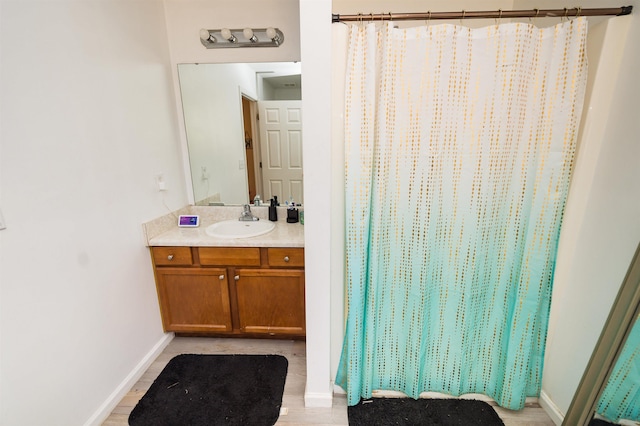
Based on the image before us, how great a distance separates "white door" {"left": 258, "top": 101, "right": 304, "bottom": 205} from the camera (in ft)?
6.32

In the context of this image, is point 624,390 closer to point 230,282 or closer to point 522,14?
point 522,14

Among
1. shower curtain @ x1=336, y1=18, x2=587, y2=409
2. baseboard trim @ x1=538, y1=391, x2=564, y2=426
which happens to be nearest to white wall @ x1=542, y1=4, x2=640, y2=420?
baseboard trim @ x1=538, y1=391, x2=564, y2=426

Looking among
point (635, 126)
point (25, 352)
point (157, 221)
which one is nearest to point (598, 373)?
point (635, 126)

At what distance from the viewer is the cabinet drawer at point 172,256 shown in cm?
171

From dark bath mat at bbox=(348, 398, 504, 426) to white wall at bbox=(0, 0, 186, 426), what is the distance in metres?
1.39

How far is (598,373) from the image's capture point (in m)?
0.95

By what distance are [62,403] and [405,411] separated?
167 cm

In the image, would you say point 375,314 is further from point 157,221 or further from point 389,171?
point 157,221

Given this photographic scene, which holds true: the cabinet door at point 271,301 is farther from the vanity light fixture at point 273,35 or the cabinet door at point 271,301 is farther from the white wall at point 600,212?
the vanity light fixture at point 273,35

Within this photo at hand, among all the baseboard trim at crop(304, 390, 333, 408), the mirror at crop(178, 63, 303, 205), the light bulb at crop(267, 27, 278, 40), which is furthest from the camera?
the mirror at crop(178, 63, 303, 205)

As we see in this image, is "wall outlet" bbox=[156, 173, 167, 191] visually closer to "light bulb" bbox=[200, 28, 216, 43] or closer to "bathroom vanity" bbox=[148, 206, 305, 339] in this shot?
"bathroom vanity" bbox=[148, 206, 305, 339]

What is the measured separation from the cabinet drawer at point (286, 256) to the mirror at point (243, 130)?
0.55 m

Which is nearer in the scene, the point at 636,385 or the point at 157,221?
the point at 636,385

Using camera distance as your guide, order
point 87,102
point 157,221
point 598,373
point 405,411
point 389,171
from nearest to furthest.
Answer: point 598,373
point 389,171
point 87,102
point 405,411
point 157,221
